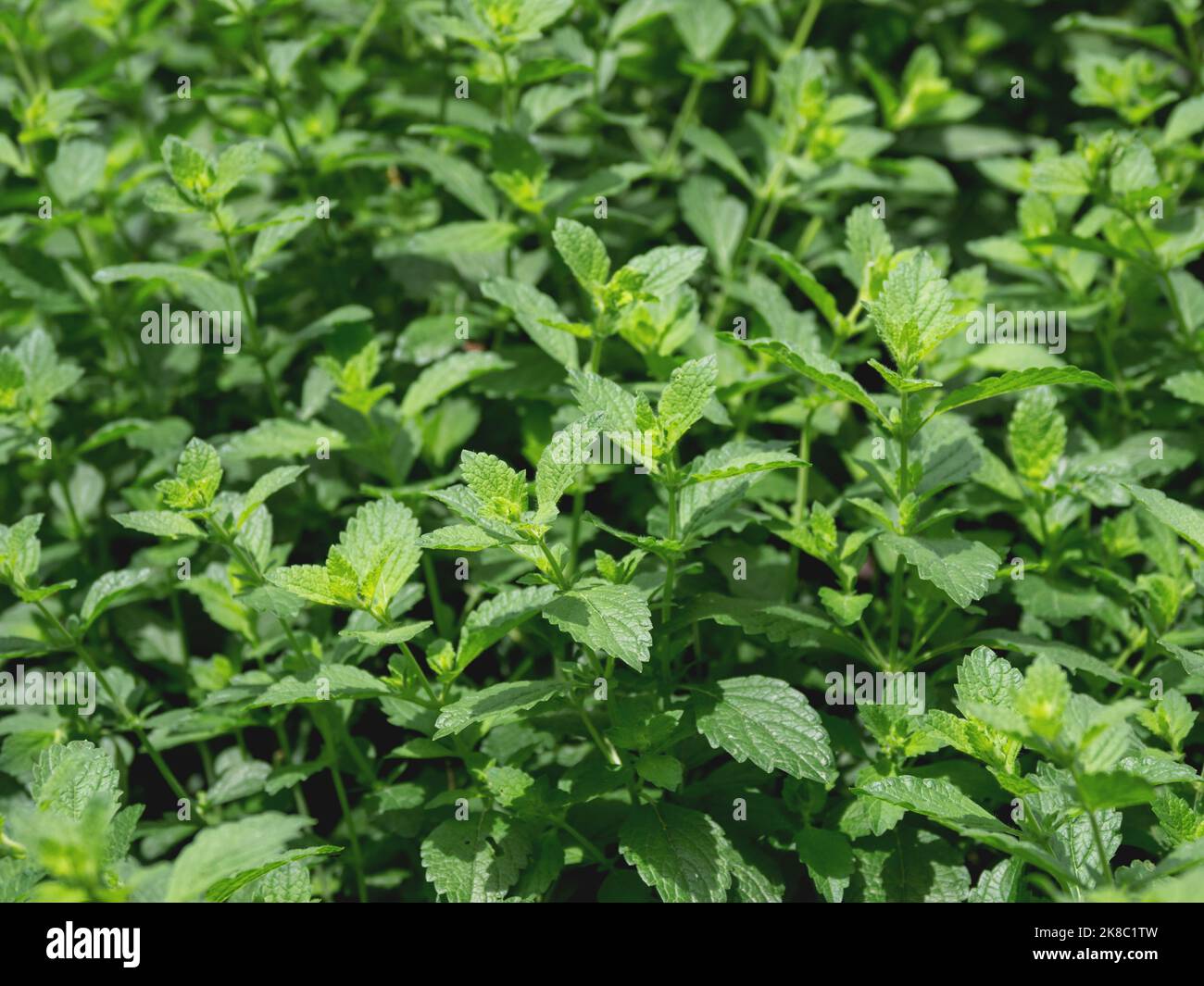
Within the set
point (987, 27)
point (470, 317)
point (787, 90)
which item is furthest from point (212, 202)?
point (987, 27)

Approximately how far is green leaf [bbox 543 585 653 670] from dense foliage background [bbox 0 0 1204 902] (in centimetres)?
1

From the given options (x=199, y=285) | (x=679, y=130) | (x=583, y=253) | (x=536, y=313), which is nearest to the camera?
(x=583, y=253)

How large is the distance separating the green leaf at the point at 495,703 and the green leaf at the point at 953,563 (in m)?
0.63

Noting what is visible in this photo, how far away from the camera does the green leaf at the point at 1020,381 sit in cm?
179

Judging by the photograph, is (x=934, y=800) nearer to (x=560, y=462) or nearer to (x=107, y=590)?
(x=560, y=462)

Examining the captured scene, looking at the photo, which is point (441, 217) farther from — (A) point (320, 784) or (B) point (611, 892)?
(B) point (611, 892)

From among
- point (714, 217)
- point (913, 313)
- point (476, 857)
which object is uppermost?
point (714, 217)

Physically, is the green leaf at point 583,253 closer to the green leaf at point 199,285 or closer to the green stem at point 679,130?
the green leaf at point 199,285

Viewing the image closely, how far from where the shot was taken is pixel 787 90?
290 cm

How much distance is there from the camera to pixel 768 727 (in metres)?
1.88

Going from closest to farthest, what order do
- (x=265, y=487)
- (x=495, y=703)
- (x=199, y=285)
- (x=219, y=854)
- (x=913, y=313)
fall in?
(x=219, y=854)
(x=495, y=703)
(x=913, y=313)
(x=265, y=487)
(x=199, y=285)

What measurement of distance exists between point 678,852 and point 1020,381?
0.95 m

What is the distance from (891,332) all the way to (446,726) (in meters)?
1.00

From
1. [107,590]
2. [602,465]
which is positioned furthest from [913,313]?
[107,590]
